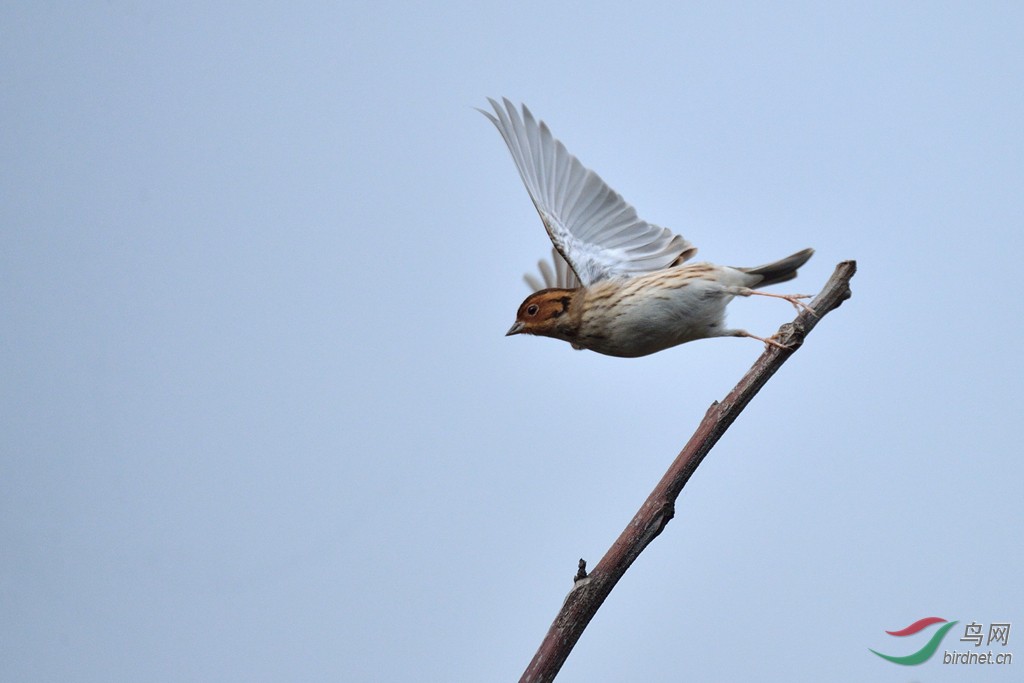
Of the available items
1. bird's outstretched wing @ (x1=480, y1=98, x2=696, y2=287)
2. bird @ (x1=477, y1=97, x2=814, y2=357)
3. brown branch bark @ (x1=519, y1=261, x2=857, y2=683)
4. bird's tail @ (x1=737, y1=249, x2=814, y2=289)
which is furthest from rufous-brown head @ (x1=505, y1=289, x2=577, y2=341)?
brown branch bark @ (x1=519, y1=261, x2=857, y2=683)

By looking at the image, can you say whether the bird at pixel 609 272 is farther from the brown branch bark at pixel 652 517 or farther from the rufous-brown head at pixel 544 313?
the brown branch bark at pixel 652 517

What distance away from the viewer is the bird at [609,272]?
4.46m

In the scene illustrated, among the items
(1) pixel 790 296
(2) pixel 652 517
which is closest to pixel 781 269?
(1) pixel 790 296

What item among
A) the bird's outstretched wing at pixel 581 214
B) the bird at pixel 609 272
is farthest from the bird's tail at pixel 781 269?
the bird's outstretched wing at pixel 581 214

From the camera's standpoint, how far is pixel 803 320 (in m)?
3.86

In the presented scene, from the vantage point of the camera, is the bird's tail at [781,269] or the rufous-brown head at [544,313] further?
the bird's tail at [781,269]

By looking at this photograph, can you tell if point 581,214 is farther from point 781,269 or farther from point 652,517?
point 652,517

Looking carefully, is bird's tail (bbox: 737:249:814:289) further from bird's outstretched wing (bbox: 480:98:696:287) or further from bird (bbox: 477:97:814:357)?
bird's outstretched wing (bbox: 480:98:696:287)

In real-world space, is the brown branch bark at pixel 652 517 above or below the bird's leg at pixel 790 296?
below

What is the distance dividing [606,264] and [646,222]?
0.27 m

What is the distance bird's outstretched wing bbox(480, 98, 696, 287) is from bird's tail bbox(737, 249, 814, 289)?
37 cm

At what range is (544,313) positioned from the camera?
4652mm

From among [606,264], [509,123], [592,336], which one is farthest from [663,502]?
[509,123]

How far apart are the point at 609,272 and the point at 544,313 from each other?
0.37 metres
